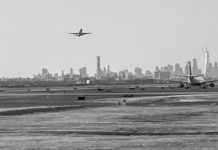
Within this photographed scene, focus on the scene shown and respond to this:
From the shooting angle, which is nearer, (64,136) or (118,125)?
(64,136)

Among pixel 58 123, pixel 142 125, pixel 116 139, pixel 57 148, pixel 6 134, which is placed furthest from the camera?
pixel 58 123

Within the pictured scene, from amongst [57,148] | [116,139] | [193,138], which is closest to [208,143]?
[193,138]

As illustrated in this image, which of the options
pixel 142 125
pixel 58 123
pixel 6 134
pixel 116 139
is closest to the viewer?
pixel 116 139

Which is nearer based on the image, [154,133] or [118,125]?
[154,133]

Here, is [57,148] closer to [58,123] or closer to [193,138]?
[193,138]

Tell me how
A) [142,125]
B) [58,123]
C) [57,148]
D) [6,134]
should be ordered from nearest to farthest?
[57,148], [6,134], [142,125], [58,123]

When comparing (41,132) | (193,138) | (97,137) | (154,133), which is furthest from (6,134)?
(193,138)

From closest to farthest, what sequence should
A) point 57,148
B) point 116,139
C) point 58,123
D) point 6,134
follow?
point 57,148 < point 116,139 < point 6,134 < point 58,123

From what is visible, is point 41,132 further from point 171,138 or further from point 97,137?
point 171,138

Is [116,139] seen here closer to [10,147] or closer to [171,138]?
[171,138]
